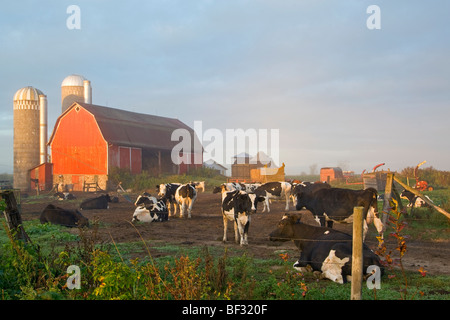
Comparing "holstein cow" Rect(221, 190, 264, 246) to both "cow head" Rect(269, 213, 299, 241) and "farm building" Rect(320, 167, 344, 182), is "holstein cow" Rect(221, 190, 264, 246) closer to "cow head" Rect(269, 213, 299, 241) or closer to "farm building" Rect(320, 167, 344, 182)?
"cow head" Rect(269, 213, 299, 241)

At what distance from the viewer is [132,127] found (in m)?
46.1

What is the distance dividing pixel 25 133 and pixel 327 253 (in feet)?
161

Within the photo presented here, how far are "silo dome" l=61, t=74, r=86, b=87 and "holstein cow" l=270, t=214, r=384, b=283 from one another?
49.7m

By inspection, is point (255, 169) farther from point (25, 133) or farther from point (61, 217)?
point (25, 133)

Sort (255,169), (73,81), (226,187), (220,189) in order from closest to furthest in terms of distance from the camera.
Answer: (220,189)
(226,187)
(255,169)
(73,81)

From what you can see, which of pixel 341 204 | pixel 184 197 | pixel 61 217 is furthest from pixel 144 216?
pixel 341 204

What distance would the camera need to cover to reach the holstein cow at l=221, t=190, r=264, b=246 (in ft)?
41.5

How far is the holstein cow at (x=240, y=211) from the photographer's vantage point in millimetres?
12641

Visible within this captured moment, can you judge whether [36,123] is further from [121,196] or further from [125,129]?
[121,196]

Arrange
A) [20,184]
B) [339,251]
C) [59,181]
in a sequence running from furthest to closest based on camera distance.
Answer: [20,184]
[59,181]
[339,251]

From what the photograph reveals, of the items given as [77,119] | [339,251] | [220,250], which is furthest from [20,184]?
[339,251]

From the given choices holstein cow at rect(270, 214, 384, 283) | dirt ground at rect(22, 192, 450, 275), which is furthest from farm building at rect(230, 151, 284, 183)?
holstein cow at rect(270, 214, 384, 283)
